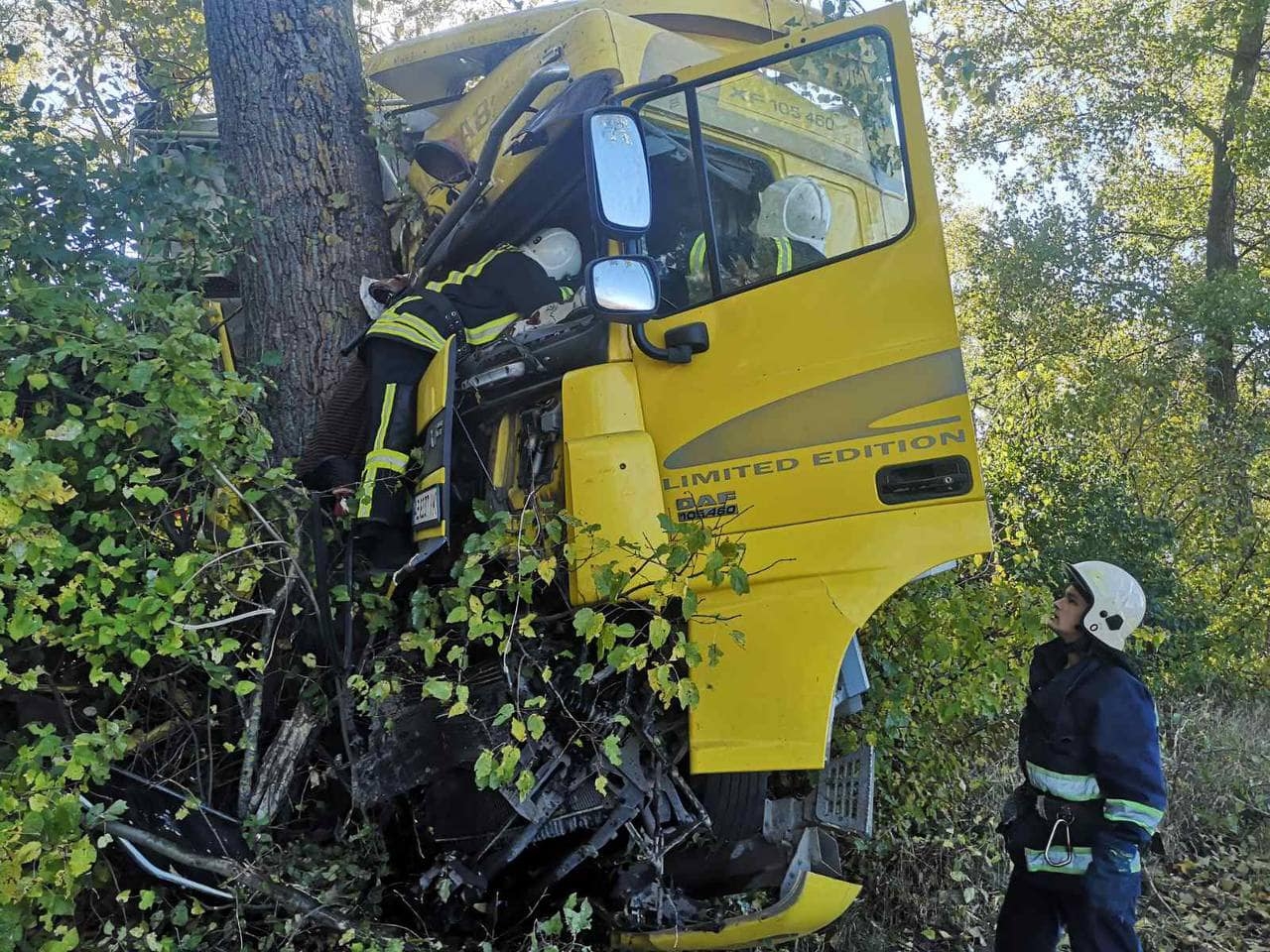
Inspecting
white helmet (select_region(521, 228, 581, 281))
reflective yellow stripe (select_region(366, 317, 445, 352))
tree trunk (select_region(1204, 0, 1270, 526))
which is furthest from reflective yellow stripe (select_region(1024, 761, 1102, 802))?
tree trunk (select_region(1204, 0, 1270, 526))

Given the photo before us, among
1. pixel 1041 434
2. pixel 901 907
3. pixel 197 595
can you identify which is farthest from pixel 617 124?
pixel 1041 434

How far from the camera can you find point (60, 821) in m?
2.52

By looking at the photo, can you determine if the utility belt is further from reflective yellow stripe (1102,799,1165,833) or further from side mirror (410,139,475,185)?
side mirror (410,139,475,185)

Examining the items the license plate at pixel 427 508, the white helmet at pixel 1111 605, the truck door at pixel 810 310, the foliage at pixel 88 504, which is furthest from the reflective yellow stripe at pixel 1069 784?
the foliage at pixel 88 504

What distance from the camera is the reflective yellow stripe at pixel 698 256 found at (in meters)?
3.09

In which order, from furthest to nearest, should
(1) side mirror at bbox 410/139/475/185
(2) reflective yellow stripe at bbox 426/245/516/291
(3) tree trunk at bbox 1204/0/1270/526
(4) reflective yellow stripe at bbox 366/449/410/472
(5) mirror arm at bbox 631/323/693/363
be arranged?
1. (3) tree trunk at bbox 1204/0/1270/526
2. (1) side mirror at bbox 410/139/475/185
3. (2) reflective yellow stripe at bbox 426/245/516/291
4. (4) reflective yellow stripe at bbox 366/449/410/472
5. (5) mirror arm at bbox 631/323/693/363

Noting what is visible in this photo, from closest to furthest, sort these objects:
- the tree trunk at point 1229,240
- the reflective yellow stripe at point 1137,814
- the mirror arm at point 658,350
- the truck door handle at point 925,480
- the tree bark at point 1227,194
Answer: the truck door handle at point 925,480 < the mirror arm at point 658,350 < the reflective yellow stripe at point 1137,814 < the tree trunk at point 1229,240 < the tree bark at point 1227,194

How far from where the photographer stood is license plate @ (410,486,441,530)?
3.13 metres

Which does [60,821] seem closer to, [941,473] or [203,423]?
[203,423]

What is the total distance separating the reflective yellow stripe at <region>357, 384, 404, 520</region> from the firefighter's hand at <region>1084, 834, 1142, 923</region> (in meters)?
2.67

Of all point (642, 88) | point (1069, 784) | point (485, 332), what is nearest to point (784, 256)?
point (642, 88)

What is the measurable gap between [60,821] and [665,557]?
1.74 m

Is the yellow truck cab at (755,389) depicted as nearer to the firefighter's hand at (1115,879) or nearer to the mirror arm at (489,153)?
the mirror arm at (489,153)

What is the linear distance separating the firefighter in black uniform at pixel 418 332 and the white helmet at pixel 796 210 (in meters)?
0.68
